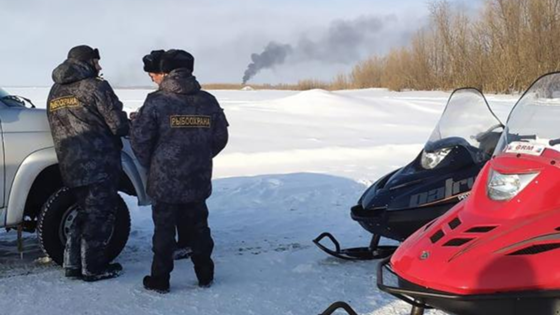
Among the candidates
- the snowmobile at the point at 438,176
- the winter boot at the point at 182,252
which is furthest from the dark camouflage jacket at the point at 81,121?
the snowmobile at the point at 438,176

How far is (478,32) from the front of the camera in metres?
36.4

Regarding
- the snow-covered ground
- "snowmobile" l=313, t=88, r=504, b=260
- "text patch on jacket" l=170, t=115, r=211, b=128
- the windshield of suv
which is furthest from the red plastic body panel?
the windshield of suv

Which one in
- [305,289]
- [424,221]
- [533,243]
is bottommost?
[305,289]

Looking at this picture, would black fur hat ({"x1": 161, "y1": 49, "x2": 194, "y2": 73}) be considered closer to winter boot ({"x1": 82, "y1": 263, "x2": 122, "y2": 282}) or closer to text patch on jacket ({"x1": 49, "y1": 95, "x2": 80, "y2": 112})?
text patch on jacket ({"x1": 49, "y1": 95, "x2": 80, "y2": 112})

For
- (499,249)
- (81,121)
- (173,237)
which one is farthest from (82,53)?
(499,249)

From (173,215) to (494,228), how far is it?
2404mm

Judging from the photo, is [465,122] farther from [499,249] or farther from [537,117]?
[499,249]

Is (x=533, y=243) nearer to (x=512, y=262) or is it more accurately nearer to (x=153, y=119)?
(x=512, y=262)

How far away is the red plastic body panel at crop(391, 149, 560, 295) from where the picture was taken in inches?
105

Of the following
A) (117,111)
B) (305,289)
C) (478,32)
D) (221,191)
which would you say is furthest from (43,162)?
(478,32)

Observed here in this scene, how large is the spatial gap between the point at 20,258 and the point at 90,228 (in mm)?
1108

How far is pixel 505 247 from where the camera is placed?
271 centimetres

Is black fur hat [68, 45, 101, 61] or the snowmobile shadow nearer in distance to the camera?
black fur hat [68, 45, 101, 61]

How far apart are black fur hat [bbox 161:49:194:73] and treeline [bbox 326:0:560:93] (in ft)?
95.3
